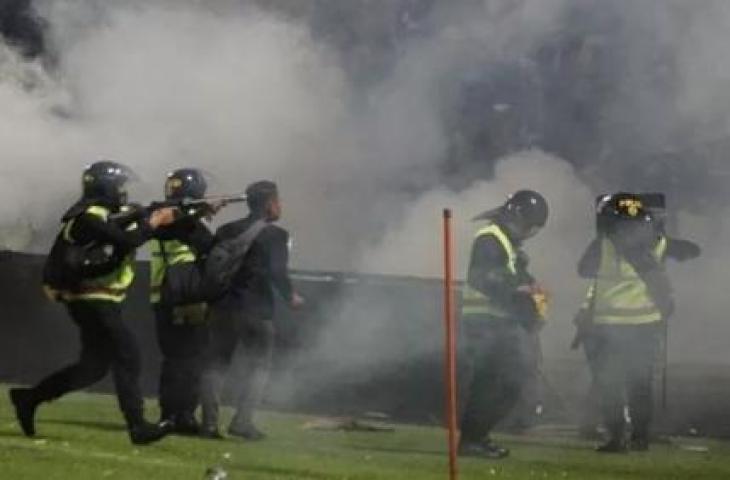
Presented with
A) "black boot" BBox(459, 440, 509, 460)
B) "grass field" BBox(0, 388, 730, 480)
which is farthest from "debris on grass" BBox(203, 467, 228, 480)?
"black boot" BBox(459, 440, 509, 460)

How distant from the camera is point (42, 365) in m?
18.8

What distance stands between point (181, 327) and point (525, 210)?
2595 mm

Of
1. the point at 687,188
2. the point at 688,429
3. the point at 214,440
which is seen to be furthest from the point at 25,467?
the point at 687,188

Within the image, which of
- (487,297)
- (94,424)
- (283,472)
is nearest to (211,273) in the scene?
(94,424)

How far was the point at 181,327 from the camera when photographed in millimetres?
14477

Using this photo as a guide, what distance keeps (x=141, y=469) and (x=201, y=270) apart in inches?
93.8

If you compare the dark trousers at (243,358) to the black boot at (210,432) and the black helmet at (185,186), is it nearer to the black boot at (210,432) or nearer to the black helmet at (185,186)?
the black boot at (210,432)

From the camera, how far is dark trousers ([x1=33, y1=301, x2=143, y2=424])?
13.2 metres

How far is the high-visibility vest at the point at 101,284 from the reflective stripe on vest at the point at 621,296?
318 cm

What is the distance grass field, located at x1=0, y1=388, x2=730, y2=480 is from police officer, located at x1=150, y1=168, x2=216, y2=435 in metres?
0.36

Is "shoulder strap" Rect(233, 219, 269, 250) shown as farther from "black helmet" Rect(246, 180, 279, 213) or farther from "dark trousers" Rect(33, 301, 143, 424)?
"dark trousers" Rect(33, 301, 143, 424)

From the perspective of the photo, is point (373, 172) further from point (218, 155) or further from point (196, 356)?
point (196, 356)

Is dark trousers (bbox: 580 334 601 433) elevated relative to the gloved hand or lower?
lower

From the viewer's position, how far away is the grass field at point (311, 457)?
1214 cm
